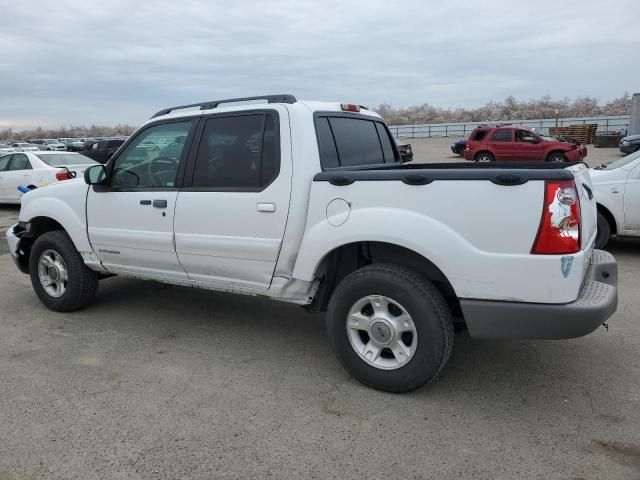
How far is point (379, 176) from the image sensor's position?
10.8ft

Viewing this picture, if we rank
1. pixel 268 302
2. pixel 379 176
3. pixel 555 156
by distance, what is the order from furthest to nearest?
pixel 555 156 < pixel 268 302 < pixel 379 176

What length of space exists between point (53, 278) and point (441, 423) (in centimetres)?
390

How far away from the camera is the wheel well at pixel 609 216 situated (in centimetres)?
711

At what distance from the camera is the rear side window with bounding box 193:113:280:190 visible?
384 cm

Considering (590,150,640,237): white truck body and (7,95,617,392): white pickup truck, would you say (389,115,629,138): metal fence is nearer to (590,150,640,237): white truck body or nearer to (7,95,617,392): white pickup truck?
(590,150,640,237): white truck body

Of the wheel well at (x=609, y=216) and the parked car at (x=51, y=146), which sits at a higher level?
the parked car at (x=51, y=146)

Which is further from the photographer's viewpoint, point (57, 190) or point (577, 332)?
point (57, 190)

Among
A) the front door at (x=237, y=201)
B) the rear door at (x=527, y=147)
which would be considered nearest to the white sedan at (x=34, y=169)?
the front door at (x=237, y=201)

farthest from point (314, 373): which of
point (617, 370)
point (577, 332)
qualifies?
point (617, 370)

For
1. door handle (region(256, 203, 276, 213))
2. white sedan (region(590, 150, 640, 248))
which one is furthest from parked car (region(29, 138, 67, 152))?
door handle (region(256, 203, 276, 213))

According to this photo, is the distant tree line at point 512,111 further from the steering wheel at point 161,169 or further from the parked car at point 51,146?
the steering wheel at point 161,169

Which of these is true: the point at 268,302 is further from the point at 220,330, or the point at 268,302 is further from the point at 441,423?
the point at 441,423

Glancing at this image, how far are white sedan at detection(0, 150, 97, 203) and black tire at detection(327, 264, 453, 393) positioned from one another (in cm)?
1048

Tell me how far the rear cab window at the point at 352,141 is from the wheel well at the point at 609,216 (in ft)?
11.7
